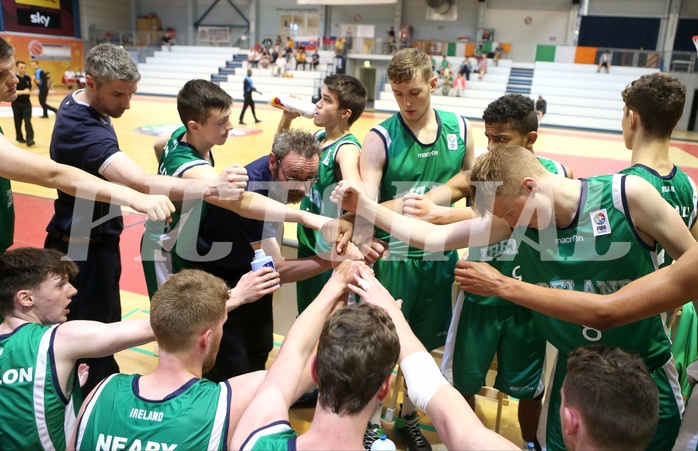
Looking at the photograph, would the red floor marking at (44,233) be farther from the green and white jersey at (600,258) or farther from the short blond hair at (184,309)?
the green and white jersey at (600,258)

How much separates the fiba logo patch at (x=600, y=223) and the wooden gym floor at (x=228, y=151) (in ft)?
6.75

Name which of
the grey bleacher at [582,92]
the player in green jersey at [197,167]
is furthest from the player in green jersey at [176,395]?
the grey bleacher at [582,92]

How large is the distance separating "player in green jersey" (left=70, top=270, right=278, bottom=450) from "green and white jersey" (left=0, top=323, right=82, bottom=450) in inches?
15.7

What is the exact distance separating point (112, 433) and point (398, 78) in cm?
281

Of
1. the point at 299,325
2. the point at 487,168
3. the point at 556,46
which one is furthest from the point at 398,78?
the point at 556,46

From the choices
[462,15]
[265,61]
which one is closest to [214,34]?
[265,61]

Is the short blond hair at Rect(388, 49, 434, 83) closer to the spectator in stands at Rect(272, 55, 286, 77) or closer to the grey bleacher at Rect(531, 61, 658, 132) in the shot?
the grey bleacher at Rect(531, 61, 658, 132)

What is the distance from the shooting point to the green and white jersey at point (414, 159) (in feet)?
12.5

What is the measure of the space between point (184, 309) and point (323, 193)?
216 centimetres

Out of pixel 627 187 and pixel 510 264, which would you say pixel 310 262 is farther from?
pixel 627 187

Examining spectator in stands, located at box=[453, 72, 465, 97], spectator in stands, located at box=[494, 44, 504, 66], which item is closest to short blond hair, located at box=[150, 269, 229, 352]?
spectator in stands, located at box=[453, 72, 465, 97]

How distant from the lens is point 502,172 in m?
2.64

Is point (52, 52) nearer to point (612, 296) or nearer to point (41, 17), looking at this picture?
point (41, 17)

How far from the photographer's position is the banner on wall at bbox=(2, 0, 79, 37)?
31.4m
